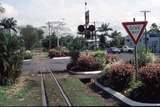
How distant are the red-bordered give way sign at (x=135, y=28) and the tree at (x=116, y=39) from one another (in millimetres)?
122350

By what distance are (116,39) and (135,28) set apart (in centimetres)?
12829

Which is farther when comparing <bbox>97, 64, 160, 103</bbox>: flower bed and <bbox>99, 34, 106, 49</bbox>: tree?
<bbox>99, 34, 106, 49</bbox>: tree

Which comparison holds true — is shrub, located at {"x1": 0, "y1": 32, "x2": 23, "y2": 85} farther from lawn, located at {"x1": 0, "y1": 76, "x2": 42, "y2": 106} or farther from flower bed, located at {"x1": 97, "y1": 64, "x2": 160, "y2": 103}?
flower bed, located at {"x1": 97, "y1": 64, "x2": 160, "y2": 103}

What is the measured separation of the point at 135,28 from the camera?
20.0 meters

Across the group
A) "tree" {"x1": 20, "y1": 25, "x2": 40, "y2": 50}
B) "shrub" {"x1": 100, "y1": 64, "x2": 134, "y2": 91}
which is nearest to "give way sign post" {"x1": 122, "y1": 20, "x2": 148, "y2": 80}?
"shrub" {"x1": 100, "y1": 64, "x2": 134, "y2": 91}

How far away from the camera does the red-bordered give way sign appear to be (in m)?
19.8

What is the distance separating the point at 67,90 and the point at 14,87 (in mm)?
4570

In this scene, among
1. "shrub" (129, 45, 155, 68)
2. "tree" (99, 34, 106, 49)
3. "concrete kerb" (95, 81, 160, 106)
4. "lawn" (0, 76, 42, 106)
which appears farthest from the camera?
"tree" (99, 34, 106, 49)

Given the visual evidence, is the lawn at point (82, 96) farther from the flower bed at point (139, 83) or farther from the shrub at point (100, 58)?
the shrub at point (100, 58)

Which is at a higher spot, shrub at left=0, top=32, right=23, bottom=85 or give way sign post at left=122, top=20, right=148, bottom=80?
give way sign post at left=122, top=20, right=148, bottom=80

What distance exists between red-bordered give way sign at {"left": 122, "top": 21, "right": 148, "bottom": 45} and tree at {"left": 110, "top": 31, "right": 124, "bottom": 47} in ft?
401

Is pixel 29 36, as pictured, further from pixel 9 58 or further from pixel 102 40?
pixel 9 58

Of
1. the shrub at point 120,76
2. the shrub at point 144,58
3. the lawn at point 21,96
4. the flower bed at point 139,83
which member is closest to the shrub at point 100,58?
the shrub at point 144,58

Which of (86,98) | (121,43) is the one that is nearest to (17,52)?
(86,98)
